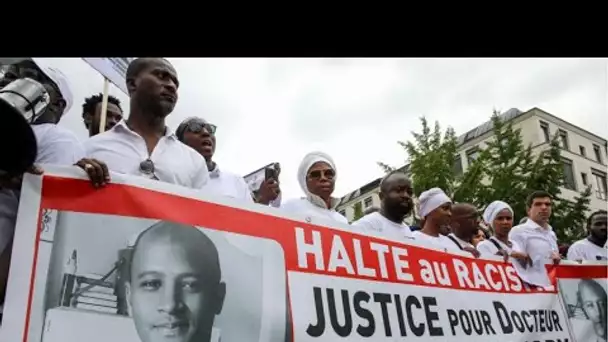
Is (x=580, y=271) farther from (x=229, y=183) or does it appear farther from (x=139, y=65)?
(x=139, y=65)

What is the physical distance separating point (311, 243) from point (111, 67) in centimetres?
284

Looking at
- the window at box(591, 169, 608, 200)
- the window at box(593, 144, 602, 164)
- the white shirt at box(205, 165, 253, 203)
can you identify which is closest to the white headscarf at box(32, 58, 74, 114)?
the white shirt at box(205, 165, 253, 203)

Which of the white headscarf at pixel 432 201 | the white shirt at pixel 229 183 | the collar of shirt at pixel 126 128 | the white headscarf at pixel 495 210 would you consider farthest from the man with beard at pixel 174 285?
the white headscarf at pixel 495 210

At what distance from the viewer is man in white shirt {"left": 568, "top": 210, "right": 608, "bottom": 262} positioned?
5.20 metres

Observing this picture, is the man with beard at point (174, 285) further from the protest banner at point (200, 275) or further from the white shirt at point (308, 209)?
the white shirt at point (308, 209)

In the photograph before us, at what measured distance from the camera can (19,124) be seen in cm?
171

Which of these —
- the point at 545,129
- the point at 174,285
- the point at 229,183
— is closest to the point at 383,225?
the point at 229,183

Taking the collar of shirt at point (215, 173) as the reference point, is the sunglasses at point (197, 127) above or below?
above

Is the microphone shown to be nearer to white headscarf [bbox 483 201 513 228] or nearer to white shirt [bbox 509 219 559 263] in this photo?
white shirt [bbox 509 219 559 263]

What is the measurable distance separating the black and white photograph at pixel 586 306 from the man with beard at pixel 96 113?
2.89 metres

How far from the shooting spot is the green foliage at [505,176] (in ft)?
51.0
